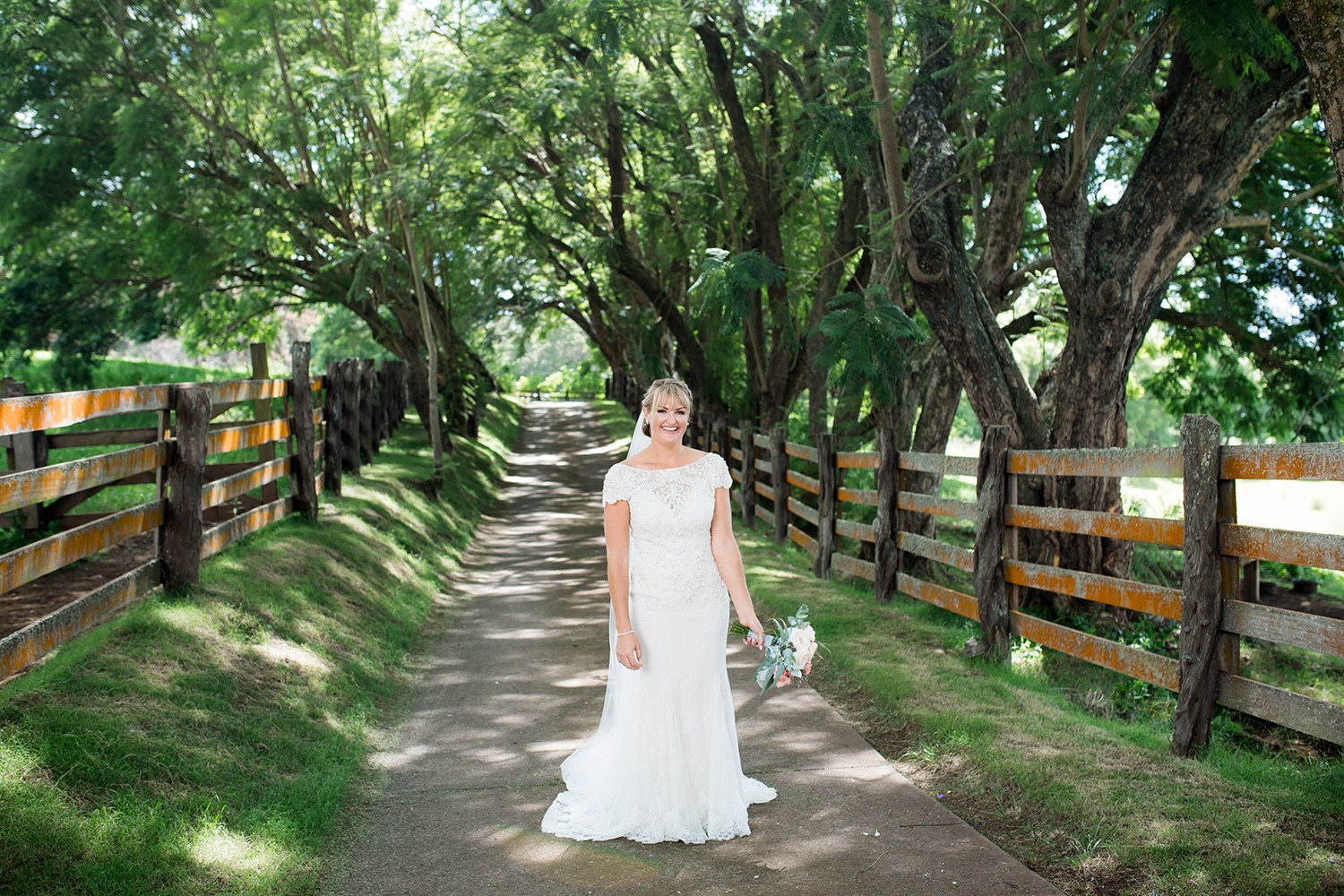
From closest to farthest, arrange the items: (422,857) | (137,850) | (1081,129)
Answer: (137,850) → (422,857) → (1081,129)

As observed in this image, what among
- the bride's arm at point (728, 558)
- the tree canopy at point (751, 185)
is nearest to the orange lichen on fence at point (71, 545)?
the bride's arm at point (728, 558)

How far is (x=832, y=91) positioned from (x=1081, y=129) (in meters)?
5.14

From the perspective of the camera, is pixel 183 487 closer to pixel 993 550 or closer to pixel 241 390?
pixel 241 390

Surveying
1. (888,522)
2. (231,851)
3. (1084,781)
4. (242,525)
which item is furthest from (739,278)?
(231,851)

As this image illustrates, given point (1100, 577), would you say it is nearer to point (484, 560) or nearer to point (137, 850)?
point (137, 850)

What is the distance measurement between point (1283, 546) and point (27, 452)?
9.58m

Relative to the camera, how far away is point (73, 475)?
18.6 feet

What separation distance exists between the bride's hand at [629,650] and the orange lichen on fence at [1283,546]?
275 centimetres

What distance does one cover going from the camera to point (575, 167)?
2044 centimetres

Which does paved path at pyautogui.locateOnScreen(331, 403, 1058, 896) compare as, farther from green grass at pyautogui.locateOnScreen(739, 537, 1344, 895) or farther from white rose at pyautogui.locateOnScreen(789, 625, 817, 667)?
white rose at pyautogui.locateOnScreen(789, 625, 817, 667)

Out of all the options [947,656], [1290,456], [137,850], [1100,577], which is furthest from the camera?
[947,656]

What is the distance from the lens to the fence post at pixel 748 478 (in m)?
16.8

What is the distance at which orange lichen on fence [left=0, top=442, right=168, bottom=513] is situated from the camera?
5.02 metres

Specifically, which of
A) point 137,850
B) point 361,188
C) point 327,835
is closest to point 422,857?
point 327,835
